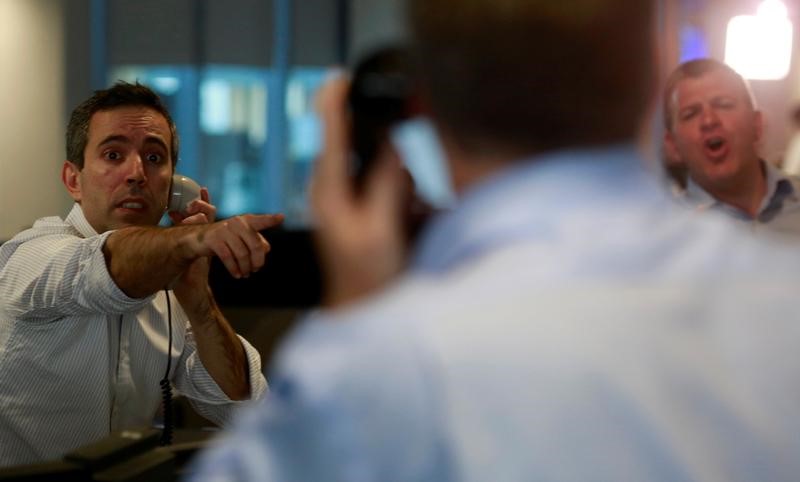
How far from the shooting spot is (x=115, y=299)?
5.46 ft

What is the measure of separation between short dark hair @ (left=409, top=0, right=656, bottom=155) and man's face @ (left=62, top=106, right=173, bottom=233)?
1511mm

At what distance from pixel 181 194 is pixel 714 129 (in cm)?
122

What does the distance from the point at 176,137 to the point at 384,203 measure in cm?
162

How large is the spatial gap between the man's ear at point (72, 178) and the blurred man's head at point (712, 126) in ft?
4.34

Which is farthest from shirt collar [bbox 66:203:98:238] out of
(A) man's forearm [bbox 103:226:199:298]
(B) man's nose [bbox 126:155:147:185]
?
(A) man's forearm [bbox 103:226:199:298]

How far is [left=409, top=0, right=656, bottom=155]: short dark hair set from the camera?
60 cm

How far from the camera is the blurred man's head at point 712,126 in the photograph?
7.93ft

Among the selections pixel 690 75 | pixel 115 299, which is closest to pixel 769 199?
pixel 690 75

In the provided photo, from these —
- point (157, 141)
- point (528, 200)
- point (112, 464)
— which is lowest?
point (112, 464)

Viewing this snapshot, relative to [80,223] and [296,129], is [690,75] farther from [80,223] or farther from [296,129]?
[296,129]

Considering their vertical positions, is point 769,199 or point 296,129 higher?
point 769,199

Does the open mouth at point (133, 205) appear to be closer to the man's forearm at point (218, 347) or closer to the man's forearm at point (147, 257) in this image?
the man's forearm at point (218, 347)

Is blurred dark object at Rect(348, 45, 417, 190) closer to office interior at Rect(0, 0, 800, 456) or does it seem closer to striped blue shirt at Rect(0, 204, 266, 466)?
striped blue shirt at Rect(0, 204, 266, 466)

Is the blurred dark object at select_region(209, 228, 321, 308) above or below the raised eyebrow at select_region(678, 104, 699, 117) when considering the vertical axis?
below
